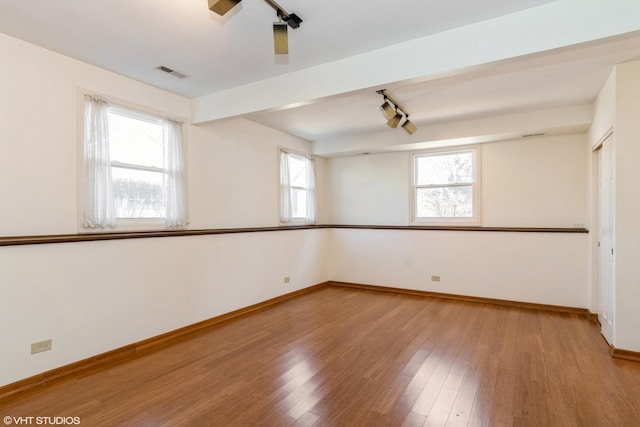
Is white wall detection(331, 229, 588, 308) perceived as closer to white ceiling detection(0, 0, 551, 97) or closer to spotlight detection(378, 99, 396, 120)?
spotlight detection(378, 99, 396, 120)

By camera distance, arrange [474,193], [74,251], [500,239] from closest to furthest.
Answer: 1. [74,251]
2. [500,239]
3. [474,193]

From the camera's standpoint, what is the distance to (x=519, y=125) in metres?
4.37

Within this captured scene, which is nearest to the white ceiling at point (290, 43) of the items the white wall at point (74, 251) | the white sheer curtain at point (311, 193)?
the white wall at point (74, 251)

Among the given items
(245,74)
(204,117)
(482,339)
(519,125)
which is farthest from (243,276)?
(519,125)

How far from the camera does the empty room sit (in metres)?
2.24

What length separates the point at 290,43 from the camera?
8.62 feet

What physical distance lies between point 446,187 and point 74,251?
16.4 ft

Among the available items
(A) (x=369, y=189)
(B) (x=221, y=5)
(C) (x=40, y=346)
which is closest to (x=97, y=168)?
(C) (x=40, y=346)

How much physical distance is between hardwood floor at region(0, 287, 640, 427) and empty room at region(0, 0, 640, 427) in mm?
22

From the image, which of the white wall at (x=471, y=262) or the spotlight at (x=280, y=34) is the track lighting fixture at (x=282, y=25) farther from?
the white wall at (x=471, y=262)

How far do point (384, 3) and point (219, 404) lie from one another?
2.92m

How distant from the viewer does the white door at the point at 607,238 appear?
3172 millimetres

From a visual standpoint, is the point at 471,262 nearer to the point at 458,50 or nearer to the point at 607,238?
the point at 607,238

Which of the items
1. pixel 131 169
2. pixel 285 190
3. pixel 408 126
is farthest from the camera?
pixel 285 190
